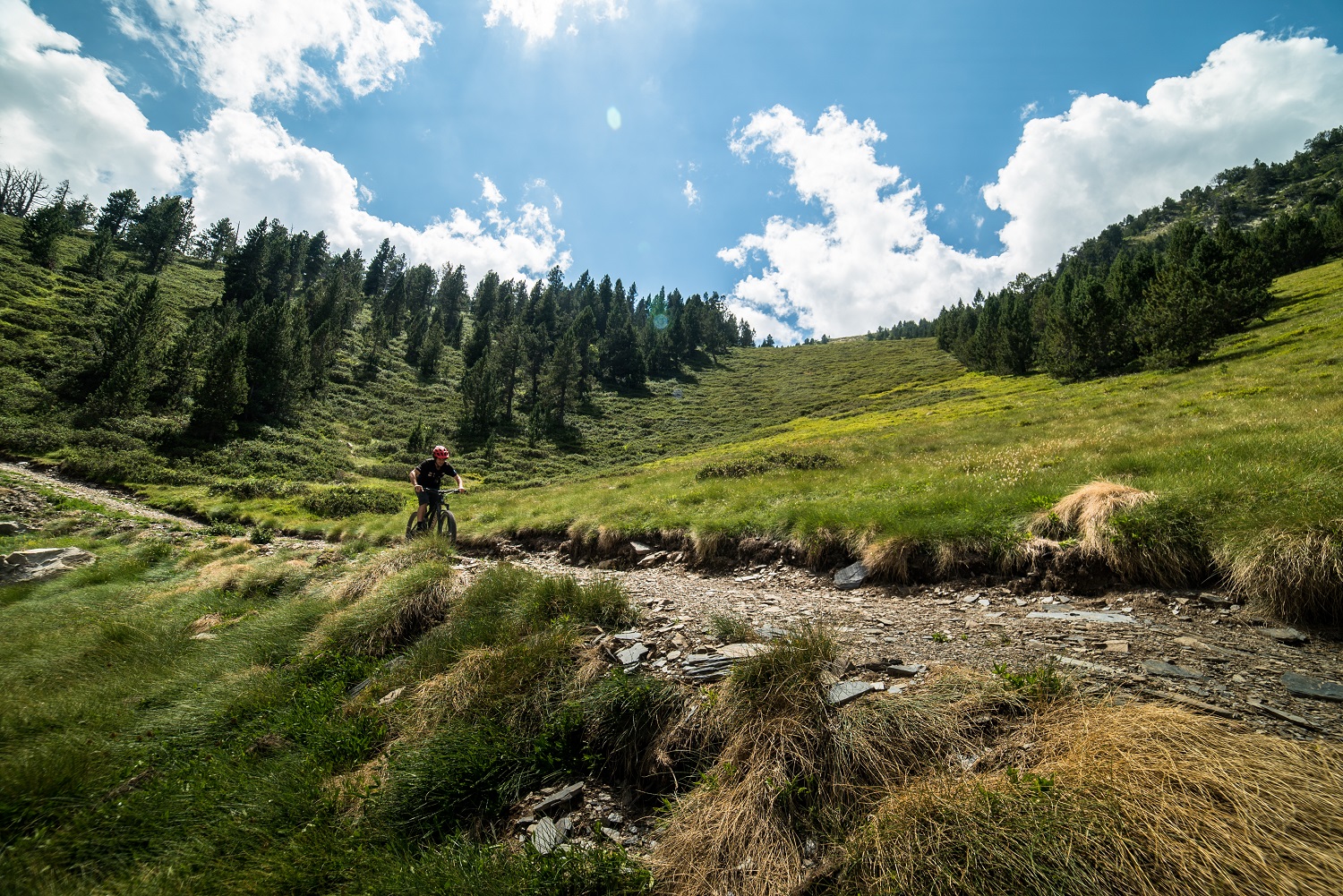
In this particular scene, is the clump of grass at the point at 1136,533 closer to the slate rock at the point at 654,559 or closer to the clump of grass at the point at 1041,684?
the clump of grass at the point at 1041,684

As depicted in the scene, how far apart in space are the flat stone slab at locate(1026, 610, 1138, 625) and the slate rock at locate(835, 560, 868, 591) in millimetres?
2589

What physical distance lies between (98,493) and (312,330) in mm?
64750

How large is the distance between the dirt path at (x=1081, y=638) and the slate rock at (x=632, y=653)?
0.08 meters

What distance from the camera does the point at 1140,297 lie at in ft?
193

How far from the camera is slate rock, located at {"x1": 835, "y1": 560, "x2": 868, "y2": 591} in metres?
8.23

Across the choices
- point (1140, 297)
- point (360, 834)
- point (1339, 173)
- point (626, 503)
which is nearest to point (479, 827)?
point (360, 834)

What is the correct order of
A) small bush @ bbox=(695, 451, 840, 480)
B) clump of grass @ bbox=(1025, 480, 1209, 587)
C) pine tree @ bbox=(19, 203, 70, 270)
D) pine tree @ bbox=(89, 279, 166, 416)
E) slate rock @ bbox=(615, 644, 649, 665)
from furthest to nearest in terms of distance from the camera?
pine tree @ bbox=(19, 203, 70, 270) < pine tree @ bbox=(89, 279, 166, 416) < small bush @ bbox=(695, 451, 840, 480) < clump of grass @ bbox=(1025, 480, 1209, 587) < slate rock @ bbox=(615, 644, 649, 665)

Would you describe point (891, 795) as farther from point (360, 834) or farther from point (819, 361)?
point (819, 361)

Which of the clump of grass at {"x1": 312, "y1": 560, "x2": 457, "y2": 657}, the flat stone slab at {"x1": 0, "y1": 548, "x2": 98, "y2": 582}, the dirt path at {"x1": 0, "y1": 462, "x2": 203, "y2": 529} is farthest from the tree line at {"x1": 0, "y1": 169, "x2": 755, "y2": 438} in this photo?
the clump of grass at {"x1": 312, "y1": 560, "x2": 457, "y2": 657}

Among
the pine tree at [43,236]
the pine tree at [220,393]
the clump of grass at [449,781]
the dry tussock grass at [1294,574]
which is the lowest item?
the clump of grass at [449,781]

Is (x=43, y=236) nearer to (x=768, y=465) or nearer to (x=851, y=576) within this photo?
(x=768, y=465)

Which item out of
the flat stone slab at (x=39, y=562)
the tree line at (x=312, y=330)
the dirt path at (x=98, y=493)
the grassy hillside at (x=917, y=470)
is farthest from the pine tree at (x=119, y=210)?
the flat stone slab at (x=39, y=562)

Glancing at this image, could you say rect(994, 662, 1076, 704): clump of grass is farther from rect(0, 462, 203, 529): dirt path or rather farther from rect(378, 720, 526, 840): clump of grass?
rect(0, 462, 203, 529): dirt path

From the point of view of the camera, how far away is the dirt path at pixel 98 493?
29.0 metres
